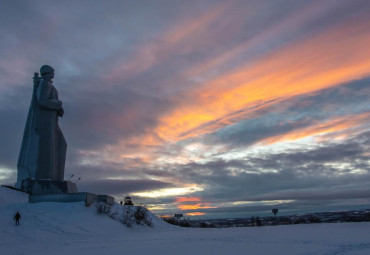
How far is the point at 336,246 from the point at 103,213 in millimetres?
16564

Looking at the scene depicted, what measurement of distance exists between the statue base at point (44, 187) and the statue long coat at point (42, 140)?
463mm

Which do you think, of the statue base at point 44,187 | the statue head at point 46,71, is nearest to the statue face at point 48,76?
the statue head at point 46,71

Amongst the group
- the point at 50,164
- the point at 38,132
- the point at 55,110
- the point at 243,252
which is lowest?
the point at 243,252

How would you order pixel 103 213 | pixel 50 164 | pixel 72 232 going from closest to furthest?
pixel 72 232
pixel 103 213
pixel 50 164

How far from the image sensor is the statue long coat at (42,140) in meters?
27.0

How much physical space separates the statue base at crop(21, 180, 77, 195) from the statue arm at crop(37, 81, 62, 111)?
6085mm

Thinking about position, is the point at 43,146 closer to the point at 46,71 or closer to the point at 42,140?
the point at 42,140

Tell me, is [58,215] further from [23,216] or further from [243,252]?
[243,252]

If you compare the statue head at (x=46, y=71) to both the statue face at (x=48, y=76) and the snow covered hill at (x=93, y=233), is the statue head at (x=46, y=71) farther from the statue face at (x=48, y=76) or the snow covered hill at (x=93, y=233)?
the snow covered hill at (x=93, y=233)

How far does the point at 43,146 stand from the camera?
90.2 ft

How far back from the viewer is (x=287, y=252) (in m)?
9.87

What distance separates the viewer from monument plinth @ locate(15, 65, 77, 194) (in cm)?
2655

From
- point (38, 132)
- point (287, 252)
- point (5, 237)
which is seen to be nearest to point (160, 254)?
point (287, 252)

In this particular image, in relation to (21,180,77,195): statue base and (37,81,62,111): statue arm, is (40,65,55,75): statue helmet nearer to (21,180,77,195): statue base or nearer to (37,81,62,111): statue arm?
(37,81,62,111): statue arm
